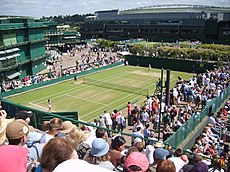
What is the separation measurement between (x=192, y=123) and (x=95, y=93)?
16087 mm

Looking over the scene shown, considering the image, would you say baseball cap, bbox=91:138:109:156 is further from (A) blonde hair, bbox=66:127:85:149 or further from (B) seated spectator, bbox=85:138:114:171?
(A) blonde hair, bbox=66:127:85:149

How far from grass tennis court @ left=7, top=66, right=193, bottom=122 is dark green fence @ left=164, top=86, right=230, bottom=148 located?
841cm

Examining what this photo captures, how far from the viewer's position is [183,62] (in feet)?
131

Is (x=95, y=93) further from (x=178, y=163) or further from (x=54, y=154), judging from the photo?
(x=54, y=154)

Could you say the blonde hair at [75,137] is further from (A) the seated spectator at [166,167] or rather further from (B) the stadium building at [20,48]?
(B) the stadium building at [20,48]

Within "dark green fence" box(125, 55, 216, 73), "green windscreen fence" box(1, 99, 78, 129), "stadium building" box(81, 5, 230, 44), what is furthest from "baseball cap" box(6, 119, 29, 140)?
"stadium building" box(81, 5, 230, 44)

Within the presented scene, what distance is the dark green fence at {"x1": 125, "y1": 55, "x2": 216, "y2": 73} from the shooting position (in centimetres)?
3834

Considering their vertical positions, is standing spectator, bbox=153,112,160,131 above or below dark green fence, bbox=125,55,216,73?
below

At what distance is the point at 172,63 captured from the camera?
41219mm

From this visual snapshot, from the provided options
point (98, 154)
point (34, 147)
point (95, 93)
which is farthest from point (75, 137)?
point (95, 93)

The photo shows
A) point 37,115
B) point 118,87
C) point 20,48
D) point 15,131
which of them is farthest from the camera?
point 20,48

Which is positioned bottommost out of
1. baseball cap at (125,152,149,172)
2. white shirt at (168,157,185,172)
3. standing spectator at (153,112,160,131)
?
standing spectator at (153,112,160,131)

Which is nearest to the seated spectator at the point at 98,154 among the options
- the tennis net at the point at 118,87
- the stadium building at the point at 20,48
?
the tennis net at the point at 118,87

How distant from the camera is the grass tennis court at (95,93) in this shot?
25.1 meters
